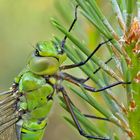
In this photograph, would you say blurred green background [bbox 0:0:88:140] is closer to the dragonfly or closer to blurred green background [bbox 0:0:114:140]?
blurred green background [bbox 0:0:114:140]

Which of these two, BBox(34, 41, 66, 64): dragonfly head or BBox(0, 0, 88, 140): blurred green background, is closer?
BBox(34, 41, 66, 64): dragonfly head

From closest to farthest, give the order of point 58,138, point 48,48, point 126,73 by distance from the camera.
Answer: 1. point 126,73
2. point 48,48
3. point 58,138

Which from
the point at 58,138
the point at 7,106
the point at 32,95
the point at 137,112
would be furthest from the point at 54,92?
the point at 58,138

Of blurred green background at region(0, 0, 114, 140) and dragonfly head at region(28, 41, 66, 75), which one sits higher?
blurred green background at region(0, 0, 114, 140)

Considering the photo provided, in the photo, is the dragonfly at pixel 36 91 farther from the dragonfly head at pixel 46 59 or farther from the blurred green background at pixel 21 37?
the blurred green background at pixel 21 37

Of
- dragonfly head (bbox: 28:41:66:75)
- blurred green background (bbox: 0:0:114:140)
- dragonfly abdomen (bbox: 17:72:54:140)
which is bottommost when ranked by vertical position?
dragonfly abdomen (bbox: 17:72:54:140)

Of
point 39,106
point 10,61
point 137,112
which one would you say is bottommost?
point 137,112

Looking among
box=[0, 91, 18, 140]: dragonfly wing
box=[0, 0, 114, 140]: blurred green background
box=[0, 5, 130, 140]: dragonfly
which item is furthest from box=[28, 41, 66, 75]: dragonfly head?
box=[0, 0, 114, 140]: blurred green background

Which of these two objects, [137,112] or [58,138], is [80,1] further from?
[58,138]

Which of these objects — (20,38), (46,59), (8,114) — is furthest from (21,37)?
(46,59)
